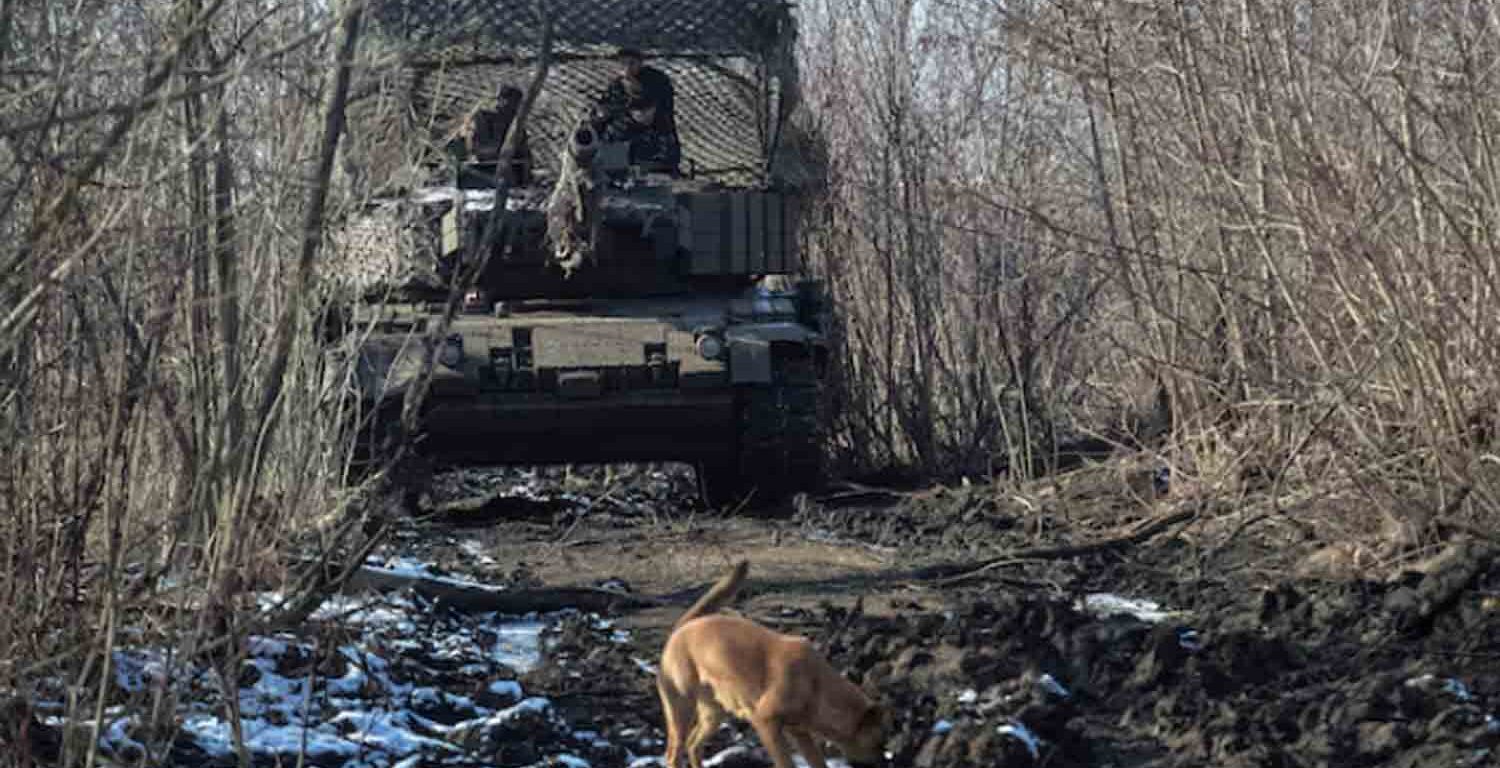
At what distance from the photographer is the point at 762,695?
5676 mm

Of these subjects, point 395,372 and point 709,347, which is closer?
point 395,372

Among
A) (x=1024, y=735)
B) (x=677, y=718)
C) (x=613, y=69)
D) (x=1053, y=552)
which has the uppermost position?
(x=613, y=69)

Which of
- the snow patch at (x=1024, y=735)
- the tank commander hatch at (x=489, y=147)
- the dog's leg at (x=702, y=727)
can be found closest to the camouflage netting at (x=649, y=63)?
the tank commander hatch at (x=489, y=147)

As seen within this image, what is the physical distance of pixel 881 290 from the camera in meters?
18.2

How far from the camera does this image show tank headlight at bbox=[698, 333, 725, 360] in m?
13.3

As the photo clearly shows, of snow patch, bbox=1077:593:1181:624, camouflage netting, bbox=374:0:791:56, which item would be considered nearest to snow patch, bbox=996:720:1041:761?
snow patch, bbox=1077:593:1181:624

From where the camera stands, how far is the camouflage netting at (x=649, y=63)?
13992 mm

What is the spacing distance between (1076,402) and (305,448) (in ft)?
34.8

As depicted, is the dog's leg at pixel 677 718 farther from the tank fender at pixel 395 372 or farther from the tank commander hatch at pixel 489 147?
the tank commander hatch at pixel 489 147

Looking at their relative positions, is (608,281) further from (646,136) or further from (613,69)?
(613,69)

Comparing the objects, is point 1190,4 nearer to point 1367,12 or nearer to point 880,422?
point 1367,12

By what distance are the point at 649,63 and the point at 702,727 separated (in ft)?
33.4

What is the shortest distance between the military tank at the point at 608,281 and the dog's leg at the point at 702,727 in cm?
658

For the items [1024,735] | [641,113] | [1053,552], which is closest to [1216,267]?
[1053,552]
